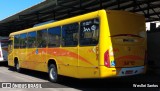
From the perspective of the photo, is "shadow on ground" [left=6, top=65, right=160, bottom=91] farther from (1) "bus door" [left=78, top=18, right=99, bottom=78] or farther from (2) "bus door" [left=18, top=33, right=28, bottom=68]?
(2) "bus door" [left=18, top=33, right=28, bottom=68]

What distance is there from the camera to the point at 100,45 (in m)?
10.8

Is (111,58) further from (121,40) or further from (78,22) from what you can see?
(78,22)

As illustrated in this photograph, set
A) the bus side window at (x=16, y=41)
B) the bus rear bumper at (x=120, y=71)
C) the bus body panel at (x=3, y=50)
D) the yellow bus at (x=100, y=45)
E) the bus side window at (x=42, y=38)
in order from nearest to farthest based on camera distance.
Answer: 1. the bus rear bumper at (x=120, y=71)
2. the yellow bus at (x=100, y=45)
3. the bus side window at (x=42, y=38)
4. the bus side window at (x=16, y=41)
5. the bus body panel at (x=3, y=50)

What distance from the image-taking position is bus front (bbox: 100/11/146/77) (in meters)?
10.8

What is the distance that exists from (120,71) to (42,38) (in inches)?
238

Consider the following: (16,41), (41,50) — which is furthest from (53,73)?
(16,41)

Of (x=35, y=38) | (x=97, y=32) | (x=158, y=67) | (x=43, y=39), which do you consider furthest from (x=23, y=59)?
(x=97, y=32)

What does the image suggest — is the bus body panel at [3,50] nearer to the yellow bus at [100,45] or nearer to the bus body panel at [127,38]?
the yellow bus at [100,45]

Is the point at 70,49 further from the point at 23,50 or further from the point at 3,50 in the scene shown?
the point at 3,50

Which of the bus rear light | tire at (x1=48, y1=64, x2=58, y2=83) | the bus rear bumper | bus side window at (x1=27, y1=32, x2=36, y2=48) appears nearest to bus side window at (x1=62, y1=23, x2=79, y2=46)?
tire at (x1=48, y1=64, x2=58, y2=83)

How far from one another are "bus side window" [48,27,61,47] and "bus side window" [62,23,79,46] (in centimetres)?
52

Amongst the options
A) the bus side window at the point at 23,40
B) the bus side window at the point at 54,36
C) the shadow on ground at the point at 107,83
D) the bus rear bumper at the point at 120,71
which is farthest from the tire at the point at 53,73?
the bus side window at the point at 23,40

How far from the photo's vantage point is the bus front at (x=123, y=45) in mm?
10805

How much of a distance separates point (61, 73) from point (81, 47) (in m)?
2.20
